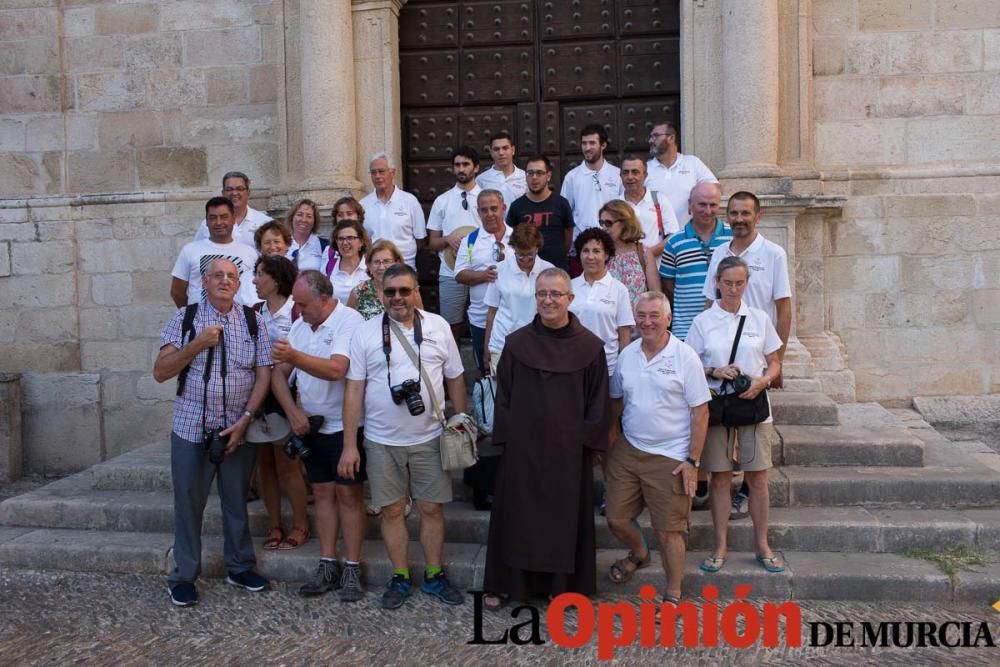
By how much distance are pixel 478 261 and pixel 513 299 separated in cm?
68

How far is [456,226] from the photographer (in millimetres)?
6547

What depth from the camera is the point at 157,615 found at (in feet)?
16.0

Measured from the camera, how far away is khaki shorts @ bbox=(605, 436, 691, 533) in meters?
4.54

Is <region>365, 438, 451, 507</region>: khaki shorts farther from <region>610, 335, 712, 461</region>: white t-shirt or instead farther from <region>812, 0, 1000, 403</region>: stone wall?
<region>812, 0, 1000, 403</region>: stone wall

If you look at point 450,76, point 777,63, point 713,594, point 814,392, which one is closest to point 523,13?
point 450,76

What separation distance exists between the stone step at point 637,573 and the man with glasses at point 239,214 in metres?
2.08

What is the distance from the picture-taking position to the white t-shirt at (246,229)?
251 inches

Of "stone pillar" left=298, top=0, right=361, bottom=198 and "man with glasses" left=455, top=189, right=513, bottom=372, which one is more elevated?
"stone pillar" left=298, top=0, right=361, bottom=198

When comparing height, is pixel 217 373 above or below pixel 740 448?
above

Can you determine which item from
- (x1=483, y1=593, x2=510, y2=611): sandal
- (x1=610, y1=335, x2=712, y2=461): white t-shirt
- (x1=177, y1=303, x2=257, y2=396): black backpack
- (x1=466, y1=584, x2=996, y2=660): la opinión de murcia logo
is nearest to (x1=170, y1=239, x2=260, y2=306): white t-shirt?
(x1=177, y1=303, x2=257, y2=396): black backpack

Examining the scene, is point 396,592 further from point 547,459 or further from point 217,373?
point 217,373

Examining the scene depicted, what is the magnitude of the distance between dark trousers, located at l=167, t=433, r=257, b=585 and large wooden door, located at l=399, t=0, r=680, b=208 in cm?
397

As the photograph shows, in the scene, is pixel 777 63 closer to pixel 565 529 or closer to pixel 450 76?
pixel 450 76

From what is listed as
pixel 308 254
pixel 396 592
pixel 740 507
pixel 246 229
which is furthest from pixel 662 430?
pixel 246 229
